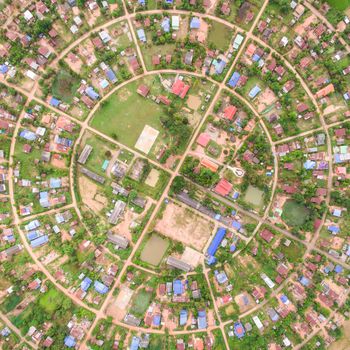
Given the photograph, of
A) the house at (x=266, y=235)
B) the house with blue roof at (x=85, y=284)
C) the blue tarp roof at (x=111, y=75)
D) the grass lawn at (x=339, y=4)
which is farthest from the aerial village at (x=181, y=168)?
the grass lawn at (x=339, y=4)

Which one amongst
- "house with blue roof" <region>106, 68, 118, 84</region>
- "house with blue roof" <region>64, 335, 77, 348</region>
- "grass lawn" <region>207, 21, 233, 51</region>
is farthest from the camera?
"grass lawn" <region>207, 21, 233, 51</region>

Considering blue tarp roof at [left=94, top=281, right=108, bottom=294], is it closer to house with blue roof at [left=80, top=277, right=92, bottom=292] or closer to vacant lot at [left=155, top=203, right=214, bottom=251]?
house with blue roof at [left=80, top=277, right=92, bottom=292]

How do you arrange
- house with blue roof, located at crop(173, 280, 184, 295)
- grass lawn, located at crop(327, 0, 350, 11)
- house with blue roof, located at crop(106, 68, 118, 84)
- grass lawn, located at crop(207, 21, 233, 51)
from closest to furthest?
1. house with blue roof, located at crop(173, 280, 184, 295)
2. house with blue roof, located at crop(106, 68, 118, 84)
3. grass lawn, located at crop(207, 21, 233, 51)
4. grass lawn, located at crop(327, 0, 350, 11)

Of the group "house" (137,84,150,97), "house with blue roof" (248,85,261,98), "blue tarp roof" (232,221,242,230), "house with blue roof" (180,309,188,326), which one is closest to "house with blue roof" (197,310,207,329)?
"house with blue roof" (180,309,188,326)

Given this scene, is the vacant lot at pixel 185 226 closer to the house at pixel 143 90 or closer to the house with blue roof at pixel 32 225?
the house at pixel 143 90

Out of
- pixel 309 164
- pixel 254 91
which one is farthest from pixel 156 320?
pixel 254 91

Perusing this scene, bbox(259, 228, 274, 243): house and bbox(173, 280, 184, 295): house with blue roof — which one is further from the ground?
bbox(259, 228, 274, 243): house

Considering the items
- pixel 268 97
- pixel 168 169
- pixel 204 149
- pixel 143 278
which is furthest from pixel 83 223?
pixel 268 97
